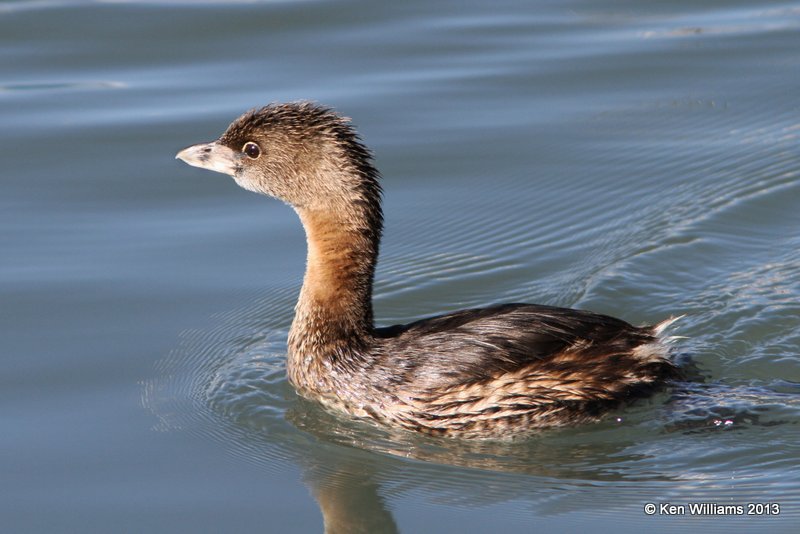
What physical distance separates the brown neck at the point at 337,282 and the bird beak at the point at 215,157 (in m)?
0.49

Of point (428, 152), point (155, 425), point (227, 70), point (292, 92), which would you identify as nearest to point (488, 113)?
point (428, 152)

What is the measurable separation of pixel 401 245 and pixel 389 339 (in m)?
2.01

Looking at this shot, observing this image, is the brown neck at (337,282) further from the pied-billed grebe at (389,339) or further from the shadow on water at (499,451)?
the shadow on water at (499,451)

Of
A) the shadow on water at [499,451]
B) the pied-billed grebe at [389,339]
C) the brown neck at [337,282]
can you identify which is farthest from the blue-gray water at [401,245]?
the brown neck at [337,282]

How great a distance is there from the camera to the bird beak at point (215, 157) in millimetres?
7438

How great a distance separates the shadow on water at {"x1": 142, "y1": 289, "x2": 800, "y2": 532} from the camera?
621 cm

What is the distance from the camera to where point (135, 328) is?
26.1 feet

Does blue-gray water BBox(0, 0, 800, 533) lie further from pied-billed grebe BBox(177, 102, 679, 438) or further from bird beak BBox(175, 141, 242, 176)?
bird beak BBox(175, 141, 242, 176)

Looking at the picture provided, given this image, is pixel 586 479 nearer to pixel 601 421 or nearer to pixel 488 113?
pixel 601 421

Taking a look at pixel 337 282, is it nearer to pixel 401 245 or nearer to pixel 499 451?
pixel 499 451

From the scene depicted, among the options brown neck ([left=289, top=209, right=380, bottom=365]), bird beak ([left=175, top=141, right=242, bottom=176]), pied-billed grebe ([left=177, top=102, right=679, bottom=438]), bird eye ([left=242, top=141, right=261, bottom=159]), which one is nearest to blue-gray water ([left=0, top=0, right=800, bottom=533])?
pied-billed grebe ([left=177, top=102, right=679, bottom=438])

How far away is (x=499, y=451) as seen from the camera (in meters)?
6.69

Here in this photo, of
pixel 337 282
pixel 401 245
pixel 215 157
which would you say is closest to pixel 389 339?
pixel 337 282

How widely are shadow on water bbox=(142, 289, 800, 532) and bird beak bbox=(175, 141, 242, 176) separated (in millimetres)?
1203
